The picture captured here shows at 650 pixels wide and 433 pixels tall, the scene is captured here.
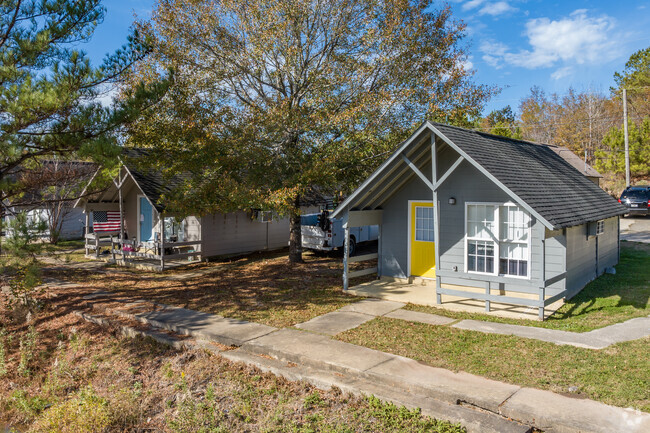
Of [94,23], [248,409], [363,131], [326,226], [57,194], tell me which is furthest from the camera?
[57,194]

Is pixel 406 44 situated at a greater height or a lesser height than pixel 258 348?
greater

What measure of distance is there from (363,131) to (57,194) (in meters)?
15.9

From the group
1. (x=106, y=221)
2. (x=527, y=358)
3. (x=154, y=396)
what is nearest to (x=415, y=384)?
(x=527, y=358)

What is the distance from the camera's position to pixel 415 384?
19.3 feet

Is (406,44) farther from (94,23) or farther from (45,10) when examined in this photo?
(45,10)

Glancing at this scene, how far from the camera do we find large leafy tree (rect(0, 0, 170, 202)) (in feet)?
27.2

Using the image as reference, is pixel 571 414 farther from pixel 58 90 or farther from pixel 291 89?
pixel 291 89

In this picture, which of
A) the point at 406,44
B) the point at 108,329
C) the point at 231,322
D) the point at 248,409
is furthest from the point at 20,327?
the point at 406,44

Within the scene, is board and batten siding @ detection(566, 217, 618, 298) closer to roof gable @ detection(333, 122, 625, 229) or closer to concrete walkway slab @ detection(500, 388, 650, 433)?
roof gable @ detection(333, 122, 625, 229)

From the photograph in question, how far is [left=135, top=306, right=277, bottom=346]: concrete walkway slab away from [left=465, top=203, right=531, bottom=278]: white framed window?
5.14m

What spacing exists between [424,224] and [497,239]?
2.01m

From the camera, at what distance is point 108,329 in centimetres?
914

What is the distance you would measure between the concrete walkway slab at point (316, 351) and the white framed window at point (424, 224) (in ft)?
15.9

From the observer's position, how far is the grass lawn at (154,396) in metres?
5.52
